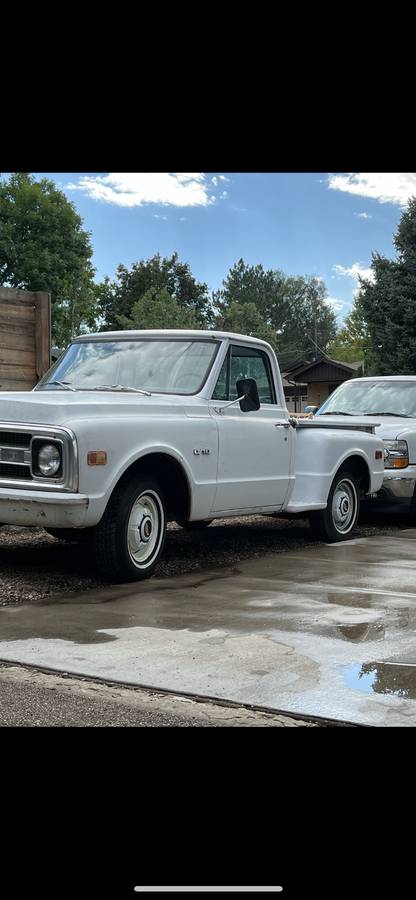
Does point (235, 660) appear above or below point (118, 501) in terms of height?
below

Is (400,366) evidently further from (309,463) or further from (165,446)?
(165,446)

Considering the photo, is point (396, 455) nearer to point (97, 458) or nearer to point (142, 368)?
point (142, 368)

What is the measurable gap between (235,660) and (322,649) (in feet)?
1.74

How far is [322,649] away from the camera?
16.7ft

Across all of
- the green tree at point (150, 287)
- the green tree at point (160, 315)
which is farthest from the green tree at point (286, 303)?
the green tree at point (160, 315)

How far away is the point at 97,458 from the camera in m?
6.48

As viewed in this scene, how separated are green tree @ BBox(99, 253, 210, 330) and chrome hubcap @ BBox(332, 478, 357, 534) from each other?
6689 centimetres

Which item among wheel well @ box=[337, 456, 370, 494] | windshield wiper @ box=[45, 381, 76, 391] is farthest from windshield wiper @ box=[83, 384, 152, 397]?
wheel well @ box=[337, 456, 370, 494]

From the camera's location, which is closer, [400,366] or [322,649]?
[322,649]

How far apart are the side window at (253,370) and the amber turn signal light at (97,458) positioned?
1914 mm

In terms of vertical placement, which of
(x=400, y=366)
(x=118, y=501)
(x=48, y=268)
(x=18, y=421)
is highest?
(x=48, y=268)

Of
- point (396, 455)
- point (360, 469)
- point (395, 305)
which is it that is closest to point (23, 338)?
point (360, 469)
